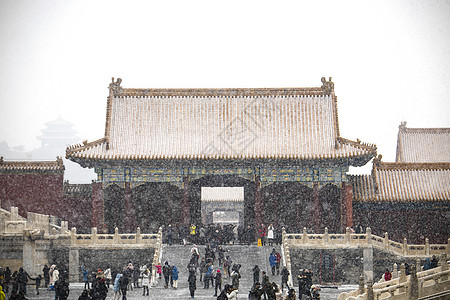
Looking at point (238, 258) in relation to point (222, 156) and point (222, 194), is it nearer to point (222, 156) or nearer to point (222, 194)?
point (222, 156)

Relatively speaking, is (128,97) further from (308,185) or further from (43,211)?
(308,185)

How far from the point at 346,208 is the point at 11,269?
18.6 meters

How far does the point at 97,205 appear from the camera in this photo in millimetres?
37031

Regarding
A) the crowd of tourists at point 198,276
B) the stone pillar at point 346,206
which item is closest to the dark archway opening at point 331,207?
the stone pillar at point 346,206

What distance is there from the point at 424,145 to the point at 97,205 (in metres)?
28.1

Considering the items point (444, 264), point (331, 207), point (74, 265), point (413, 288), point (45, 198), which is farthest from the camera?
point (45, 198)

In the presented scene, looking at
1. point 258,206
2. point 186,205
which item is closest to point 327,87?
point 258,206

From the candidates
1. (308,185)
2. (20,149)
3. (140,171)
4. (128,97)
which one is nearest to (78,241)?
(140,171)

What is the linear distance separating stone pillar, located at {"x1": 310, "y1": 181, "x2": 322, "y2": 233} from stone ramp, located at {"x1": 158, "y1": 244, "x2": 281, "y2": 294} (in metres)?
3.10

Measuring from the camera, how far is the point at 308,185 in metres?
37.4

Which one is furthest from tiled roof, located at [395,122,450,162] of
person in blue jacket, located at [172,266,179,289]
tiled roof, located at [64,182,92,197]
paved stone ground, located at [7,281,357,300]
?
person in blue jacket, located at [172,266,179,289]

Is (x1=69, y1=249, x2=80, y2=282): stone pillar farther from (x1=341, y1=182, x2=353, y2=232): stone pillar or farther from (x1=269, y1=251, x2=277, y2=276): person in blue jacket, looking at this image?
(x1=341, y1=182, x2=353, y2=232): stone pillar

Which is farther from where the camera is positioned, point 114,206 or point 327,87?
point 327,87

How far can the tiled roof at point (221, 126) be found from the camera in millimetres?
37188
